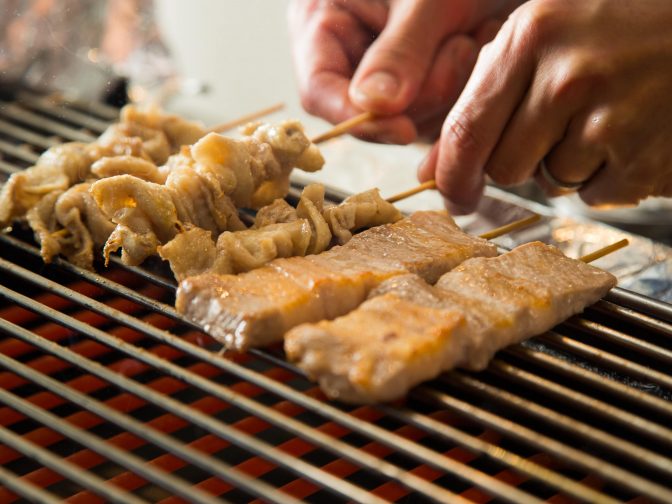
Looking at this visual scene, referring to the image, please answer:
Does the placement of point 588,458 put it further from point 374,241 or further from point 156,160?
point 156,160

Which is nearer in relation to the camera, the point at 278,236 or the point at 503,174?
the point at 278,236

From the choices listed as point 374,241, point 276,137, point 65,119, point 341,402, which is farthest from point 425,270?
point 65,119

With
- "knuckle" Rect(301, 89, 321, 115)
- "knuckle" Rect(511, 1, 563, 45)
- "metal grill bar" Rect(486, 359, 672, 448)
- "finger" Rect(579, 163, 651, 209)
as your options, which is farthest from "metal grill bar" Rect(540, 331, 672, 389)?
"knuckle" Rect(301, 89, 321, 115)

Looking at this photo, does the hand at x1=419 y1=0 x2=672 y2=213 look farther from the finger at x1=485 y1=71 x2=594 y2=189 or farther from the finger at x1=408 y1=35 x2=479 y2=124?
the finger at x1=408 y1=35 x2=479 y2=124

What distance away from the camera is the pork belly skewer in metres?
2.61

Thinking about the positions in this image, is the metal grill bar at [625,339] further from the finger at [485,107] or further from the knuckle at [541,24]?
the knuckle at [541,24]

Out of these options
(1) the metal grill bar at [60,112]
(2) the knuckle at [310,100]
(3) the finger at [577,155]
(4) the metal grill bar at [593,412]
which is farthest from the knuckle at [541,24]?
(1) the metal grill bar at [60,112]

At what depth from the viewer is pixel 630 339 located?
99.7 inches

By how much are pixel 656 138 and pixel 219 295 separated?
6.32ft

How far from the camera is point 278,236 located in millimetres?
2701

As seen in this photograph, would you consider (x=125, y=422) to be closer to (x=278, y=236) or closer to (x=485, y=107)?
(x=278, y=236)

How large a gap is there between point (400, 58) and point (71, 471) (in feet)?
8.07

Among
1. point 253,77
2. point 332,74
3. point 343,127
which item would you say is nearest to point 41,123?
point 332,74

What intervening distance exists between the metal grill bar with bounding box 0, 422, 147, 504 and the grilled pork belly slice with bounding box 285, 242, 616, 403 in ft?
1.85
